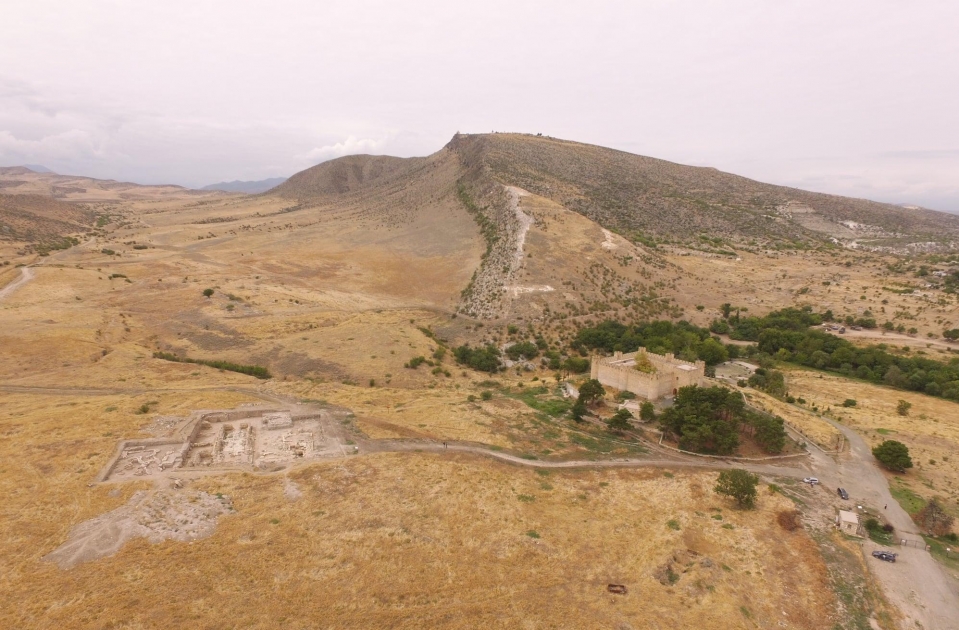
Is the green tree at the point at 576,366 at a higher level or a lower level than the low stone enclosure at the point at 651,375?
lower

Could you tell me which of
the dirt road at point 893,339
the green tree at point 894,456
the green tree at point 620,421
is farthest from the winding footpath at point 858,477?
the dirt road at point 893,339

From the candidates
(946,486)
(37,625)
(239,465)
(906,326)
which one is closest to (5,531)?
(37,625)

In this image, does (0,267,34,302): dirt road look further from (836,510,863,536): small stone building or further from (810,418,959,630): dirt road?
(810,418,959,630): dirt road

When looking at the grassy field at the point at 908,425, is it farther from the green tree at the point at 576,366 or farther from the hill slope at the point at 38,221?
the hill slope at the point at 38,221

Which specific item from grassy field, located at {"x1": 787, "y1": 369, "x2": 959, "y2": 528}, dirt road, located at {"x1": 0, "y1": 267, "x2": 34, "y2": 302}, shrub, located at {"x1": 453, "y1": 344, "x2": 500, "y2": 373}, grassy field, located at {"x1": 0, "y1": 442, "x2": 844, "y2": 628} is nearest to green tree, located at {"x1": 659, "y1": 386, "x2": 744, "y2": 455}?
grassy field, located at {"x1": 0, "y1": 442, "x2": 844, "y2": 628}

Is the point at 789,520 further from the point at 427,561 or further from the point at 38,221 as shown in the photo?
the point at 38,221

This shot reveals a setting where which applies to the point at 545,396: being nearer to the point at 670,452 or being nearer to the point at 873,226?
the point at 670,452

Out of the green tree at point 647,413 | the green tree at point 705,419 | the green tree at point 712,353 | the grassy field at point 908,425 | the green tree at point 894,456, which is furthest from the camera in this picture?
the green tree at point 712,353
